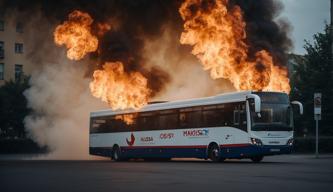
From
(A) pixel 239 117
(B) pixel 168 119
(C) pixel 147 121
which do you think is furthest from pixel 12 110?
(A) pixel 239 117

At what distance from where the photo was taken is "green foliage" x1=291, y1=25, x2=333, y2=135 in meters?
48.0

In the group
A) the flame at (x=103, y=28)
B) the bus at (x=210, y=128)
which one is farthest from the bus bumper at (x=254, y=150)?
the flame at (x=103, y=28)

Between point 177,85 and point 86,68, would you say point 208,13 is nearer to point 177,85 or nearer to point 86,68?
point 86,68

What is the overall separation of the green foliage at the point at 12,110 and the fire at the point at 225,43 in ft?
103

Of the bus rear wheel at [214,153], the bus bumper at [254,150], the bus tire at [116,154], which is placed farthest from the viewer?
the bus tire at [116,154]

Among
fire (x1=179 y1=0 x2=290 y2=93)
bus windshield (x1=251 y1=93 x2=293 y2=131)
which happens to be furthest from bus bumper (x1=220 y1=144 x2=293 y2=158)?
fire (x1=179 y1=0 x2=290 y2=93)

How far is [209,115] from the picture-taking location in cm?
3016

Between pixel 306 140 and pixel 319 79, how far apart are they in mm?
5581

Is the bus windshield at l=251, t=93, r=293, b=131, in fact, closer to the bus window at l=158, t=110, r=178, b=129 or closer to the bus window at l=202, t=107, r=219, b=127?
the bus window at l=202, t=107, r=219, b=127

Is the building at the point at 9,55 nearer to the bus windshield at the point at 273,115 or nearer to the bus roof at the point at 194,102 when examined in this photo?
the bus roof at the point at 194,102

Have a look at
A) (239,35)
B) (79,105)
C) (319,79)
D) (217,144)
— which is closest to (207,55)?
(239,35)

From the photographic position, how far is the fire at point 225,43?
30391 mm

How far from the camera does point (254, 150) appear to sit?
27938 mm

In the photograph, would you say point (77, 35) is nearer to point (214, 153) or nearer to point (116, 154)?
point (116, 154)
